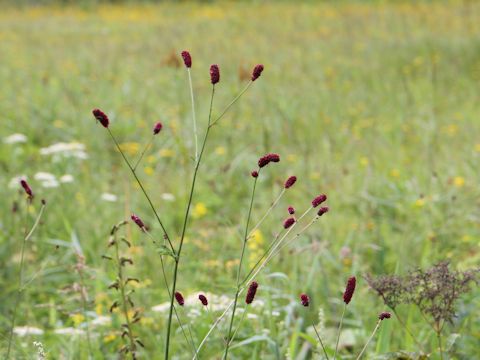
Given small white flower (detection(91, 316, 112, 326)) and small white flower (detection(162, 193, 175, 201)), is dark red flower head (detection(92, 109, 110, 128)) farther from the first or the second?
small white flower (detection(162, 193, 175, 201))

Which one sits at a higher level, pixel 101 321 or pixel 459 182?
pixel 459 182

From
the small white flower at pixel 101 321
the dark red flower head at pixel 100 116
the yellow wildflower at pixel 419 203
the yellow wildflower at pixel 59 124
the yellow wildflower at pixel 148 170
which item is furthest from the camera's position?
the yellow wildflower at pixel 59 124

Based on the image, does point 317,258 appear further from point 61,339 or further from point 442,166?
point 442,166

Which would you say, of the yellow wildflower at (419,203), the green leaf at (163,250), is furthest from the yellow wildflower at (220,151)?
the green leaf at (163,250)

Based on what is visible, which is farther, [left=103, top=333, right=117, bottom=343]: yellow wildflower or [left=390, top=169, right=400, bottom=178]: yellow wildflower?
[left=390, top=169, right=400, bottom=178]: yellow wildflower

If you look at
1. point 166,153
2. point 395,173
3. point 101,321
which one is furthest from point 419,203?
point 166,153

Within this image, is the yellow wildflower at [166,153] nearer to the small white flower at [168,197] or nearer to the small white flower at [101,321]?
the small white flower at [168,197]

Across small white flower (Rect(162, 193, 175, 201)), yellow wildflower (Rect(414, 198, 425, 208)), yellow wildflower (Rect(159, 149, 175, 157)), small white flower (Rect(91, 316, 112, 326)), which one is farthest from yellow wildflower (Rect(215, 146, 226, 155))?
small white flower (Rect(91, 316, 112, 326))

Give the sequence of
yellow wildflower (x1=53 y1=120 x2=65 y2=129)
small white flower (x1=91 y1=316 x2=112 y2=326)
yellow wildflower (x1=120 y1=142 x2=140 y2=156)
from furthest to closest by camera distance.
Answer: yellow wildflower (x1=53 y1=120 x2=65 y2=129) < yellow wildflower (x1=120 y1=142 x2=140 y2=156) < small white flower (x1=91 y1=316 x2=112 y2=326)

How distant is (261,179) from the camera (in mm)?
3684

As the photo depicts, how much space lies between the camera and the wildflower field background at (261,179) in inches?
88.7

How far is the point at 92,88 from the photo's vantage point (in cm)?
625

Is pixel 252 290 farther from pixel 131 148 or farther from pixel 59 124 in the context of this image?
pixel 59 124

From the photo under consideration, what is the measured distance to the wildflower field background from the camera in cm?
225
